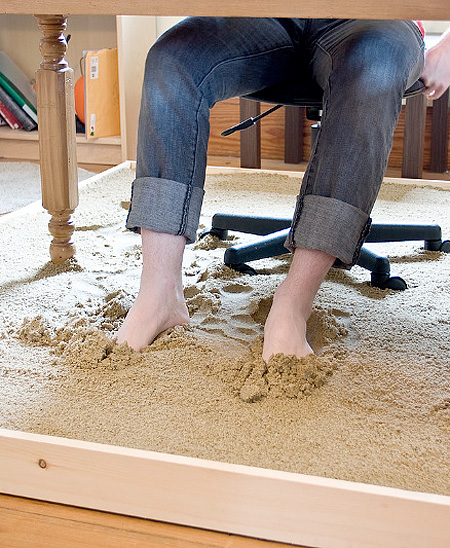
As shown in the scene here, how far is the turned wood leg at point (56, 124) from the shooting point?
142 cm

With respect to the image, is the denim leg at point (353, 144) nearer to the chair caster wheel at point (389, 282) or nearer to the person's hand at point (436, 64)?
the person's hand at point (436, 64)

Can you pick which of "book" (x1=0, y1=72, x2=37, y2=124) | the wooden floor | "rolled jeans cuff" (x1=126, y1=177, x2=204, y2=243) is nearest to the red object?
"book" (x1=0, y1=72, x2=37, y2=124)

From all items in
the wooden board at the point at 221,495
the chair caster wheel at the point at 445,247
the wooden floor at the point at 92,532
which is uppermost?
the chair caster wheel at the point at 445,247

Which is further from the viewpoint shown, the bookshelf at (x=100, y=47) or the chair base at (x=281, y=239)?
the bookshelf at (x=100, y=47)

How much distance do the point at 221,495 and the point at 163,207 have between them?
0.47 meters

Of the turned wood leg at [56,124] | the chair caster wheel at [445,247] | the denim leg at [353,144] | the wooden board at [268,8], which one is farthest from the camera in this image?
the chair caster wheel at [445,247]

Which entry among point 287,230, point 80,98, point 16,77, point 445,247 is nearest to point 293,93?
point 287,230

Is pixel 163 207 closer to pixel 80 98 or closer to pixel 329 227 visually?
pixel 329 227

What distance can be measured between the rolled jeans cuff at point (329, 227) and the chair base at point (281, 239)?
1.27 ft

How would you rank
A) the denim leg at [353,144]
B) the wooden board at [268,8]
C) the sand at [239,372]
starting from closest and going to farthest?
the wooden board at [268,8] → the sand at [239,372] → the denim leg at [353,144]

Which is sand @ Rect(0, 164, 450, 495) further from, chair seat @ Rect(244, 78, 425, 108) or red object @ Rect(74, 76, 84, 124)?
red object @ Rect(74, 76, 84, 124)

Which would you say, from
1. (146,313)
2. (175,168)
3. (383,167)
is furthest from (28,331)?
(383,167)

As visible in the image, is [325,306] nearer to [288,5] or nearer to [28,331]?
[28,331]

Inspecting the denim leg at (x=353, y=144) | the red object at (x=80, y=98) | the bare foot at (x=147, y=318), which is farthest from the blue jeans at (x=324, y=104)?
the red object at (x=80, y=98)
